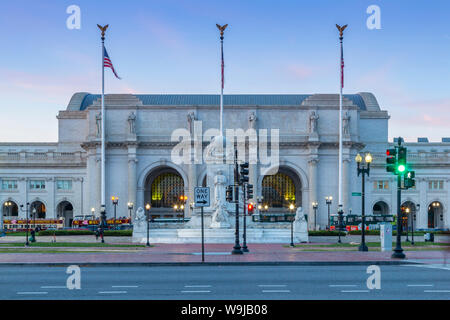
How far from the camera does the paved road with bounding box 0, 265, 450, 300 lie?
16.4m

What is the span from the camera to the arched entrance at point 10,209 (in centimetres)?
9419

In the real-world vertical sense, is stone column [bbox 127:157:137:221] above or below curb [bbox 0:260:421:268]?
above

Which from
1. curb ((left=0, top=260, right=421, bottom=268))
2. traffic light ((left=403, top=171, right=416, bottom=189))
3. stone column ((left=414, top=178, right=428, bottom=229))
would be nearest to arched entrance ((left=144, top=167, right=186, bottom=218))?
stone column ((left=414, top=178, right=428, bottom=229))

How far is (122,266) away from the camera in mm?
26016

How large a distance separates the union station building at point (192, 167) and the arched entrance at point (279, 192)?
0.56 ft

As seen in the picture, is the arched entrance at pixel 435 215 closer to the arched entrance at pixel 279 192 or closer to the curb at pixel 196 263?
the arched entrance at pixel 279 192

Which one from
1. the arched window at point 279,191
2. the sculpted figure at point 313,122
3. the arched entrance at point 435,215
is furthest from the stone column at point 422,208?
the sculpted figure at point 313,122

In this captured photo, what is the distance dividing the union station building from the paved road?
193 ft

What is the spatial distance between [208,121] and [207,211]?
39.0 m

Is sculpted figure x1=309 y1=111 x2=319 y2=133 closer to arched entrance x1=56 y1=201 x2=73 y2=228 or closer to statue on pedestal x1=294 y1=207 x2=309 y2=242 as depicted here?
statue on pedestal x1=294 y1=207 x2=309 y2=242
